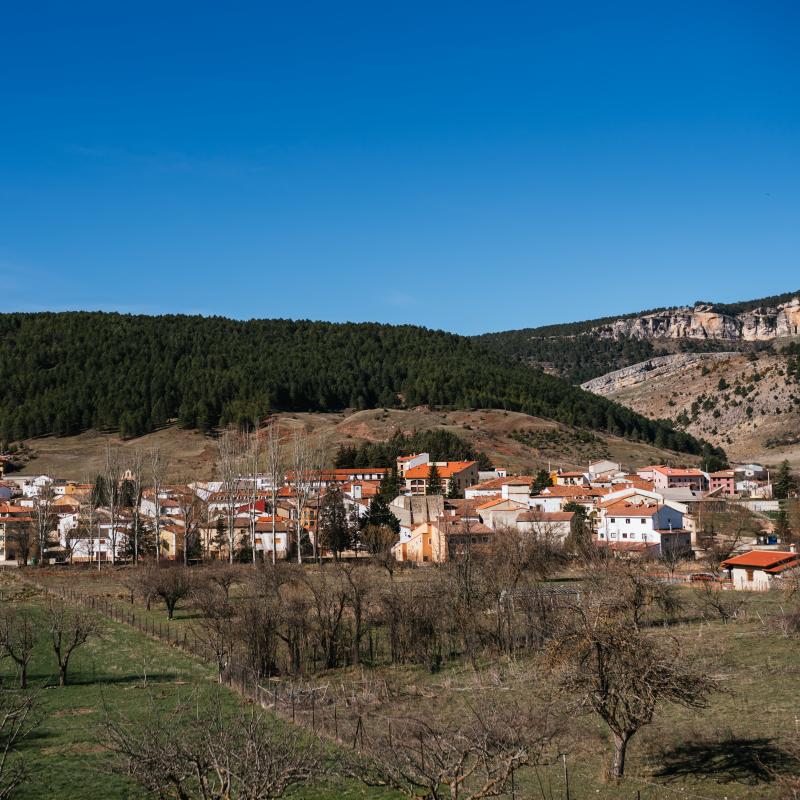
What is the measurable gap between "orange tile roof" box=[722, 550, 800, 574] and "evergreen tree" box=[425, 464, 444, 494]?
142 ft

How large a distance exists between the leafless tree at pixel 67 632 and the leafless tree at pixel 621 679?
749 inches

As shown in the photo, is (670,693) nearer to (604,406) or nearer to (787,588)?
(787,588)

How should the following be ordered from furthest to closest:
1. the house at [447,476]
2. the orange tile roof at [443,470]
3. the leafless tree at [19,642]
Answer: the orange tile roof at [443,470] → the house at [447,476] → the leafless tree at [19,642]

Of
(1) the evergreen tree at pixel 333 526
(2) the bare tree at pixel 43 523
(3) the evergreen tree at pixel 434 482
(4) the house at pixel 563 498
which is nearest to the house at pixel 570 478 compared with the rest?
(3) the evergreen tree at pixel 434 482

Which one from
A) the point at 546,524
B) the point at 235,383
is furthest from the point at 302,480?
the point at 235,383

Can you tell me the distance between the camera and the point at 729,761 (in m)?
19.9

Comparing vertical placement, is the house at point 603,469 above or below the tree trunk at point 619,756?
above

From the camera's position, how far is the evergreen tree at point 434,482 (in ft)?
308

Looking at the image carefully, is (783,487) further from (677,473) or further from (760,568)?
(760,568)

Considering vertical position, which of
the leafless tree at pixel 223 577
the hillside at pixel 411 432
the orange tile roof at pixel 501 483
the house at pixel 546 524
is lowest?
the leafless tree at pixel 223 577

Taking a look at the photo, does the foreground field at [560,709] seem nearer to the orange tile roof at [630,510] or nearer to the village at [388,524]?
the village at [388,524]

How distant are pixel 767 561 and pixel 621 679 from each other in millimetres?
35771

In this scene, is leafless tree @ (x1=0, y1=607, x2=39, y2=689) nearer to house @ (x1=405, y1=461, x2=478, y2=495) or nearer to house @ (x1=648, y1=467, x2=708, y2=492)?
house @ (x1=405, y1=461, x2=478, y2=495)

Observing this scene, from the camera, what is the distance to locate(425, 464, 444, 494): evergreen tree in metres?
93.9
